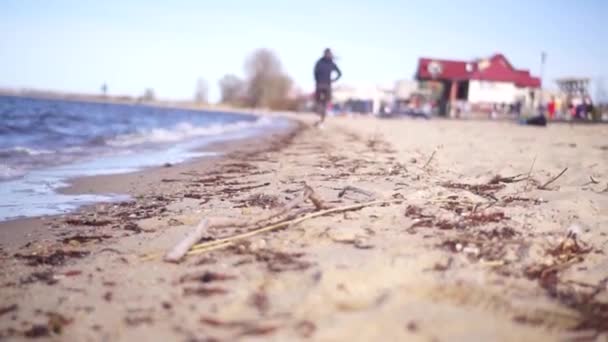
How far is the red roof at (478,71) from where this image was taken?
4428 centimetres

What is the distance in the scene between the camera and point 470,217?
3.15 meters

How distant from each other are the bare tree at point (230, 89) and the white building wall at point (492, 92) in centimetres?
6844

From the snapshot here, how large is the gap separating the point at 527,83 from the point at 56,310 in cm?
5258

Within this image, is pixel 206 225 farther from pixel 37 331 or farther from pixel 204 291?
pixel 37 331

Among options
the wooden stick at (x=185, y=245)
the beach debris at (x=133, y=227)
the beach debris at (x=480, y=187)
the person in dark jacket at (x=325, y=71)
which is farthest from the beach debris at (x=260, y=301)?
the person in dark jacket at (x=325, y=71)

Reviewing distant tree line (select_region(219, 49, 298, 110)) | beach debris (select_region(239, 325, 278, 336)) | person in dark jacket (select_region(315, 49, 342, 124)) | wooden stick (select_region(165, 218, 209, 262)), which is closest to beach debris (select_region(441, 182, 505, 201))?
wooden stick (select_region(165, 218, 209, 262))

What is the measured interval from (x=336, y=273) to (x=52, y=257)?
175 cm

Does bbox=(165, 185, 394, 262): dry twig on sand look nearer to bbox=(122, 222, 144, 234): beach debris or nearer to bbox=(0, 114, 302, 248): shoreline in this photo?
bbox=(122, 222, 144, 234): beach debris

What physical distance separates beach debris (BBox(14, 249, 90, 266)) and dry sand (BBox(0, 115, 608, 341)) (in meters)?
0.01

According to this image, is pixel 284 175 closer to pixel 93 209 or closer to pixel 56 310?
pixel 93 209

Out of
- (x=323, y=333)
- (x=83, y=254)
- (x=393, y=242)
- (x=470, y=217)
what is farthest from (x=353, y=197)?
(x=323, y=333)

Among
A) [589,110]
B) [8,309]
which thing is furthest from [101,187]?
[589,110]

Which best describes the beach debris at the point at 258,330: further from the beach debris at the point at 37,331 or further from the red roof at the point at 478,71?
the red roof at the point at 478,71

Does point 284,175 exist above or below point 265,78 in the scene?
below
